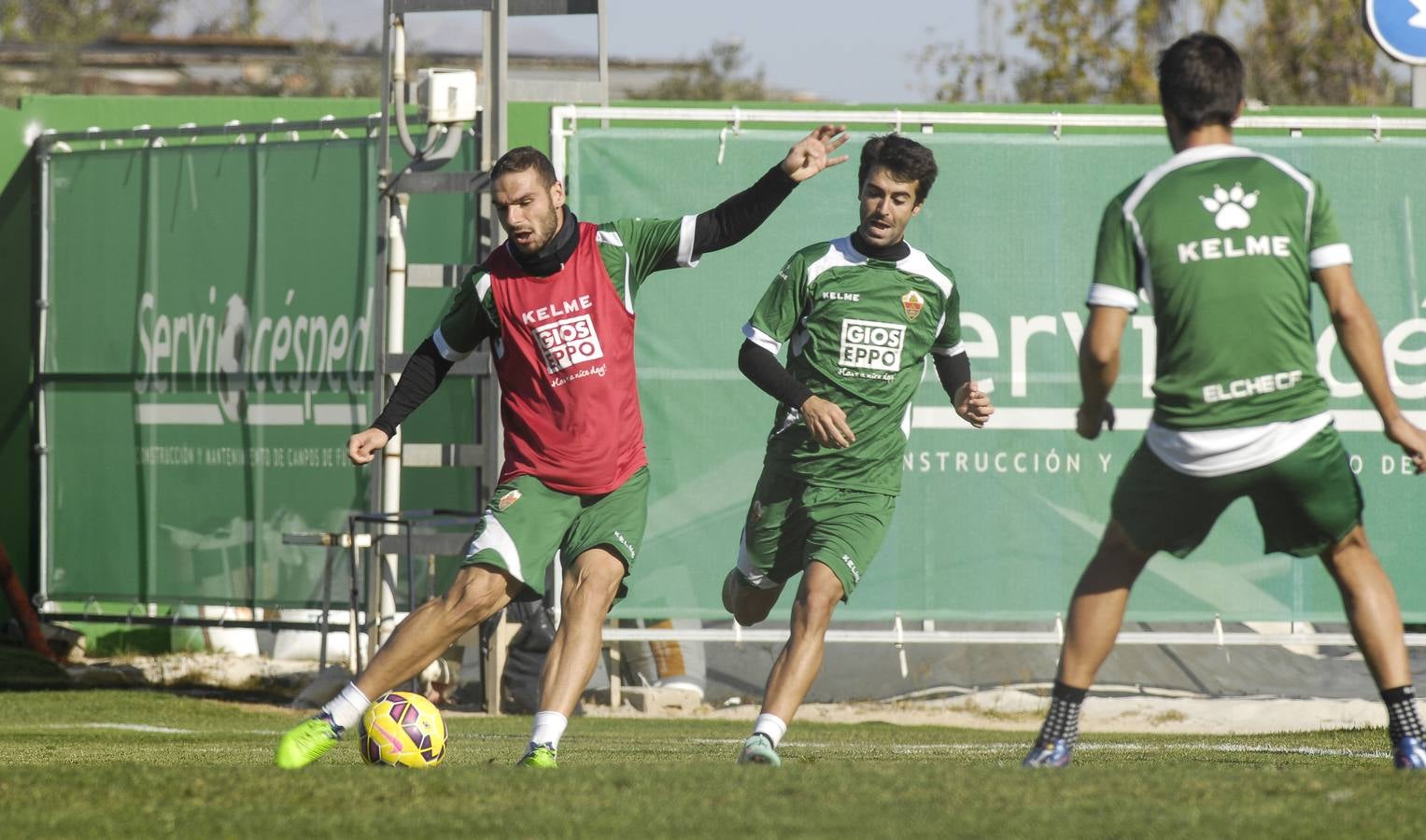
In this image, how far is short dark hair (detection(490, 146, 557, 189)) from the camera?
622 cm

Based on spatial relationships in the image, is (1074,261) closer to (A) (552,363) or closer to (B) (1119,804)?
(A) (552,363)

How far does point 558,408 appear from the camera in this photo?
632cm

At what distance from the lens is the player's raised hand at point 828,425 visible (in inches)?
257

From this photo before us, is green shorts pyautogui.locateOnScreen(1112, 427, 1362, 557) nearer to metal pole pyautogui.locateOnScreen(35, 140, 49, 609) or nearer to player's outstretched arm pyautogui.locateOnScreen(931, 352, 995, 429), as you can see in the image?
player's outstretched arm pyautogui.locateOnScreen(931, 352, 995, 429)

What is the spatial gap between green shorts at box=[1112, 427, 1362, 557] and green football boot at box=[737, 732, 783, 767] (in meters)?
1.46

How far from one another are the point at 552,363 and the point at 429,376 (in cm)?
56

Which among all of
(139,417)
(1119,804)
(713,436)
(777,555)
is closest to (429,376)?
(777,555)

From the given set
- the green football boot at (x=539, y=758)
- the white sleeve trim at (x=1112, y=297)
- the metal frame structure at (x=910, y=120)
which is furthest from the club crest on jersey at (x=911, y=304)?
the metal frame structure at (x=910, y=120)

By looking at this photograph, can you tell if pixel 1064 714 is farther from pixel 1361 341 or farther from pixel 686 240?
→ pixel 686 240

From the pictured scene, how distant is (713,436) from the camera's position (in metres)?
10.9

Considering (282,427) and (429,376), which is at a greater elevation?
(429,376)

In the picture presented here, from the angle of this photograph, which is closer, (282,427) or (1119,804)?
(1119,804)

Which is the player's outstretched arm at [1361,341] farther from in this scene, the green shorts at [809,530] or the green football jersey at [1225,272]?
the green shorts at [809,530]

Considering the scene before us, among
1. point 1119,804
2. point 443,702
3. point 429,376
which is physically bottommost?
point 443,702
